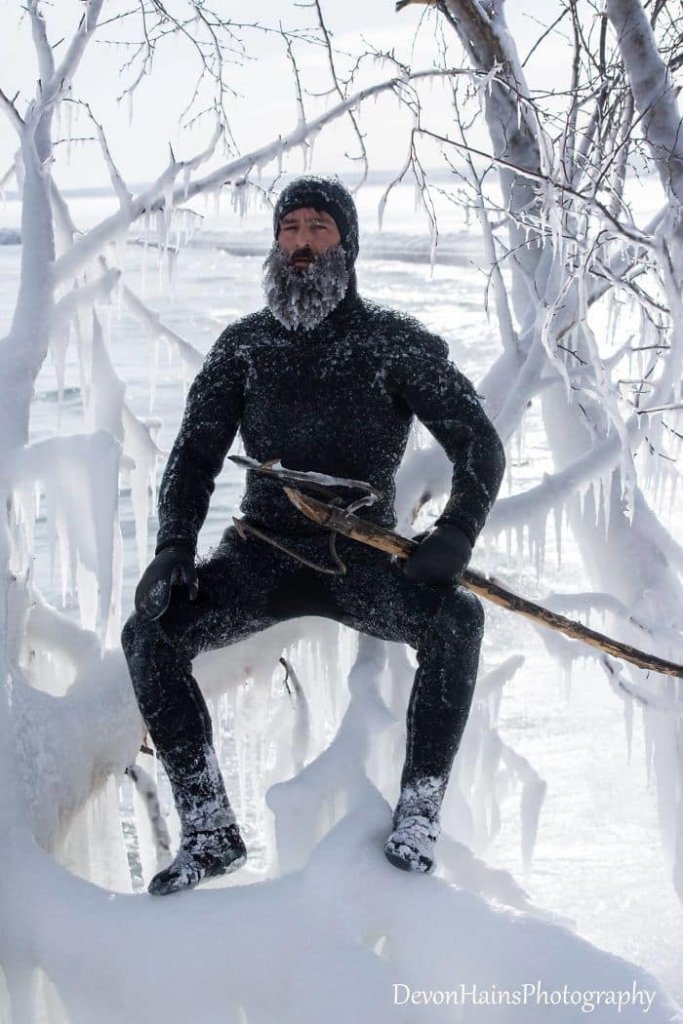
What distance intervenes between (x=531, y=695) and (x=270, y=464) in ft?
14.3

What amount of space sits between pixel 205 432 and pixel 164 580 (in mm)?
446

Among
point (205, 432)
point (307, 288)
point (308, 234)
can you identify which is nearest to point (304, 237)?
point (308, 234)

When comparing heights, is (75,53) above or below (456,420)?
above

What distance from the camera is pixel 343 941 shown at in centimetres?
216

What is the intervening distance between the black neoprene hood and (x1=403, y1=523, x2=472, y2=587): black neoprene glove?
753 millimetres

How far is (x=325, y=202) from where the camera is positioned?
2531mm

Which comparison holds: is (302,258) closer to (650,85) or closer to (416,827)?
(650,85)

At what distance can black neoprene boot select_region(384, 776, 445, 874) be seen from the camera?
2219 mm

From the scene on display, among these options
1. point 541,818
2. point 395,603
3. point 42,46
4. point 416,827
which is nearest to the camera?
point 416,827

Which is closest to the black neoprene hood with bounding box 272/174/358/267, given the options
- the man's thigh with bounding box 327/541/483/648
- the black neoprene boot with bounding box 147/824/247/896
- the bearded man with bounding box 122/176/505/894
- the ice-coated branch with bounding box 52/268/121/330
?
the bearded man with bounding box 122/176/505/894

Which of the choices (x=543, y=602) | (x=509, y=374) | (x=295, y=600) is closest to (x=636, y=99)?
(x=509, y=374)

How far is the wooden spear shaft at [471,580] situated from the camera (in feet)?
7.84

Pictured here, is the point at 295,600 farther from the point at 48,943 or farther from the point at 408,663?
the point at 48,943

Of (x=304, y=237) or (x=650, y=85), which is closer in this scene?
(x=304, y=237)
